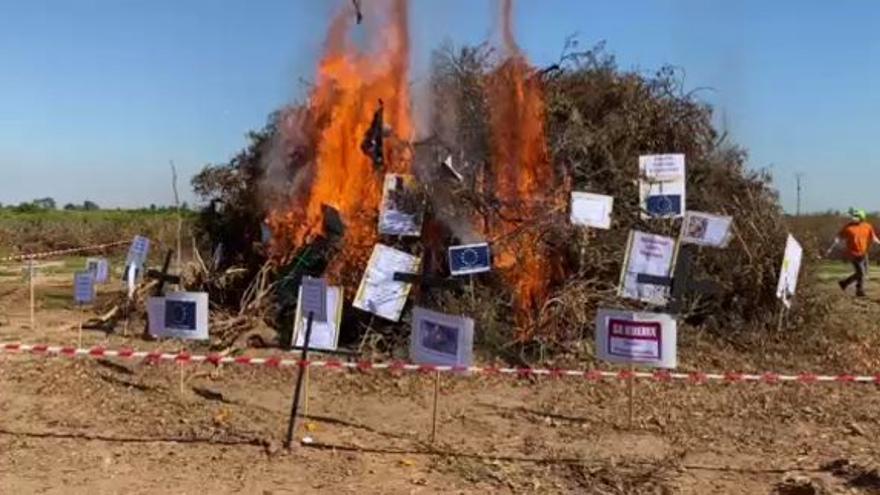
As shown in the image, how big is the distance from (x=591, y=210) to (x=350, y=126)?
11.4ft

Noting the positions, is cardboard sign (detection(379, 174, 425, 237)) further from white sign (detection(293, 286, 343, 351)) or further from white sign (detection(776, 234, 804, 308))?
white sign (detection(776, 234, 804, 308))

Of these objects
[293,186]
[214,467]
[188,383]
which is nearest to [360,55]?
[293,186]

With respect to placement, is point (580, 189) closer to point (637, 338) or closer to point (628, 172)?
point (628, 172)

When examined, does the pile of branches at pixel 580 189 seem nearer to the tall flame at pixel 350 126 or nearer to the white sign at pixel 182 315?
the tall flame at pixel 350 126

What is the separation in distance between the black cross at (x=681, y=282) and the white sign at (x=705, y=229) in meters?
0.24

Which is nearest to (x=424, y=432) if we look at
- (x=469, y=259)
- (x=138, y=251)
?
(x=469, y=259)

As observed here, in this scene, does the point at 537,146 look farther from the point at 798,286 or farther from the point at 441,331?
the point at 441,331

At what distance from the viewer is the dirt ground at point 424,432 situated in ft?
24.1

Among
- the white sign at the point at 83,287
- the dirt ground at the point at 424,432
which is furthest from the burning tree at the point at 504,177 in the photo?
the white sign at the point at 83,287

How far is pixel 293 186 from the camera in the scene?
13922 millimetres

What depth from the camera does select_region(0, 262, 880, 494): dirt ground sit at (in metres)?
7.35

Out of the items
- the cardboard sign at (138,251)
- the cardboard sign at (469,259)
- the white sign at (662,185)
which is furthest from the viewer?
the cardboard sign at (138,251)

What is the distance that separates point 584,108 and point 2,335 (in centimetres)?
877

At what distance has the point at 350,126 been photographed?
1352 cm
